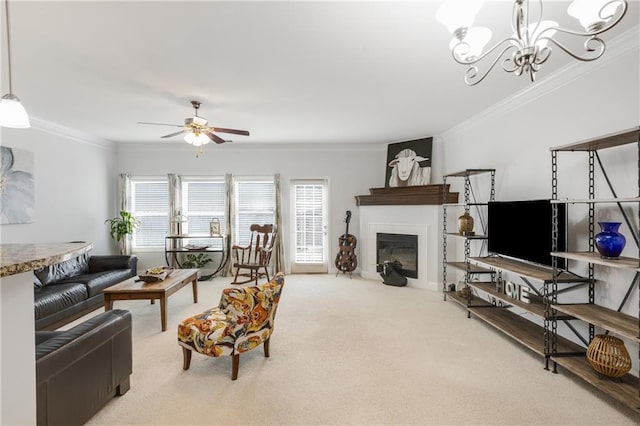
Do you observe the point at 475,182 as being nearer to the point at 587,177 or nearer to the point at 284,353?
the point at 587,177

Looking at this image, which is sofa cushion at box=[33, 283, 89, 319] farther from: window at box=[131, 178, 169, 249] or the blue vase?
the blue vase

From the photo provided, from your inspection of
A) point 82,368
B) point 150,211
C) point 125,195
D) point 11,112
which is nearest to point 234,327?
point 82,368

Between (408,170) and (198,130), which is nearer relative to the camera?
(198,130)

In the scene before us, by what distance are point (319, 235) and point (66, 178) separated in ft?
14.4

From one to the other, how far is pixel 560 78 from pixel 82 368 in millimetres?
4467

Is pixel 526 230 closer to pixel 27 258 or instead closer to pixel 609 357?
pixel 609 357

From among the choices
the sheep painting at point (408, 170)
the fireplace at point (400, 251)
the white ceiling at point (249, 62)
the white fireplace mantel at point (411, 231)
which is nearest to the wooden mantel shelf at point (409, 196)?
the white fireplace mantel at point (411, 231)

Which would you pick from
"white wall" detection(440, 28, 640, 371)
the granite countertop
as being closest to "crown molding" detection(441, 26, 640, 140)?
"white wall" detection(440, 28, 640, 371)

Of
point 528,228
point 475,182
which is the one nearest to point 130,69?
point 528,228

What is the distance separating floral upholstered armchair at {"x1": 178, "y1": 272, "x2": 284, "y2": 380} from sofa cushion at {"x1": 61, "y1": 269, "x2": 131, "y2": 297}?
85.5 inches

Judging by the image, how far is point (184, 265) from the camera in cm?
600

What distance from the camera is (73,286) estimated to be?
3.69 meters

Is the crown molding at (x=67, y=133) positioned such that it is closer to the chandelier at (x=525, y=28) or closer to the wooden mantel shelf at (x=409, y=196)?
the wooden mantel shelf at (x=409, y=196)

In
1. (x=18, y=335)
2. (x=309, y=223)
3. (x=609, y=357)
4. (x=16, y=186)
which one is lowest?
(x=609, y=357)
